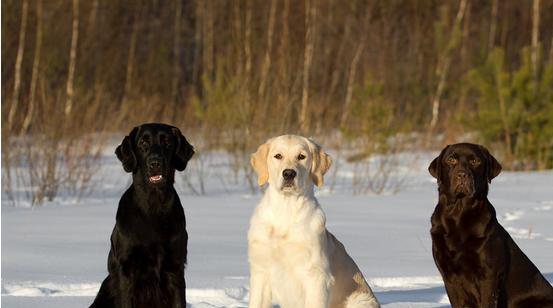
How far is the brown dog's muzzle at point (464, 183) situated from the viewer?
5.09m

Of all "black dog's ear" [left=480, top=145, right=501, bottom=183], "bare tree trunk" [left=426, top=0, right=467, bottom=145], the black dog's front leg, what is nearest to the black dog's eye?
the black dog's front leg

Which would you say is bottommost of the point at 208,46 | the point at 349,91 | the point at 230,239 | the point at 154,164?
the point at 230,239

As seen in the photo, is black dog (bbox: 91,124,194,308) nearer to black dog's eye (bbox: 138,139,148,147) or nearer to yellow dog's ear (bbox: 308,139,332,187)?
black dog's eye (bbox: 138,139,148,147)

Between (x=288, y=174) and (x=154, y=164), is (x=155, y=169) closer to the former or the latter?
(x=154, y=164)

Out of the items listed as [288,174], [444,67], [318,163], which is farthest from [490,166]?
[444,67]

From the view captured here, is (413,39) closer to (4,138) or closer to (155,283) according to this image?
(4,138)

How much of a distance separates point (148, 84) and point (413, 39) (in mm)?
6067

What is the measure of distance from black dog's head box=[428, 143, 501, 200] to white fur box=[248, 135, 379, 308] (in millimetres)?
666

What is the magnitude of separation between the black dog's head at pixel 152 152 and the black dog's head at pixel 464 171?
1310mm

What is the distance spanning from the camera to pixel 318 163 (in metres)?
4.89

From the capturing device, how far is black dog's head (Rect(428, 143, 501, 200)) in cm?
511

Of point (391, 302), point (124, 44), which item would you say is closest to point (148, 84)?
point (124, 44)

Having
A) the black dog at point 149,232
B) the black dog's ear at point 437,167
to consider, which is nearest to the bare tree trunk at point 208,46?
the black dog's ear at point 437,167

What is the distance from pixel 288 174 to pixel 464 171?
0.92 metres
